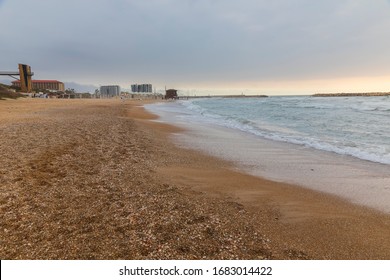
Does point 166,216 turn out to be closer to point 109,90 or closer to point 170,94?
point 170,94

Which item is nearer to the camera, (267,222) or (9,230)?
(9,230)

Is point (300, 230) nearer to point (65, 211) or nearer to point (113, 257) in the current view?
point (113, 257)

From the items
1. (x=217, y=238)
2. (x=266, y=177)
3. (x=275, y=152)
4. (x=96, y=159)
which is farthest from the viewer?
(x=275, y=152)

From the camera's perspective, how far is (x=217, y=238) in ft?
10.3

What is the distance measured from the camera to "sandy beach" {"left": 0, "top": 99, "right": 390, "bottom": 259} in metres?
2.94

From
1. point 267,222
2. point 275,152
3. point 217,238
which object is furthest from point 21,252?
point 275,152

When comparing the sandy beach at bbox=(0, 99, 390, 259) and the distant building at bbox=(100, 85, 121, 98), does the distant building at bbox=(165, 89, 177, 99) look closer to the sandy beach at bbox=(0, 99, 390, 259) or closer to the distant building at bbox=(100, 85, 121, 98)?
the distant building at bbox=(100, 85, 121, 98)

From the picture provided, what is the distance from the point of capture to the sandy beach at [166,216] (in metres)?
2.94

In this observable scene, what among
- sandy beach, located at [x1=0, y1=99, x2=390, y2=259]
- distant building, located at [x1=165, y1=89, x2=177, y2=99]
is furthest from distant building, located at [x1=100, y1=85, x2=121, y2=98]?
sandy beach, located at [x1=0, y1=99, x2=390, y2=259]

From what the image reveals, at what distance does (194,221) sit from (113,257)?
1.25 meters

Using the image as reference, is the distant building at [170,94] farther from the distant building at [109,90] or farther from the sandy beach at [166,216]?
the sandy beach at [166,216]

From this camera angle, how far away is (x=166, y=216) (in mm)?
3695

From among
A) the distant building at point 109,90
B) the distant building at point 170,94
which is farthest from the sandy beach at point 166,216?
the distant building at point 109,90

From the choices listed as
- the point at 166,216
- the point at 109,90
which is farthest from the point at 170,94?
the point at 166,216
